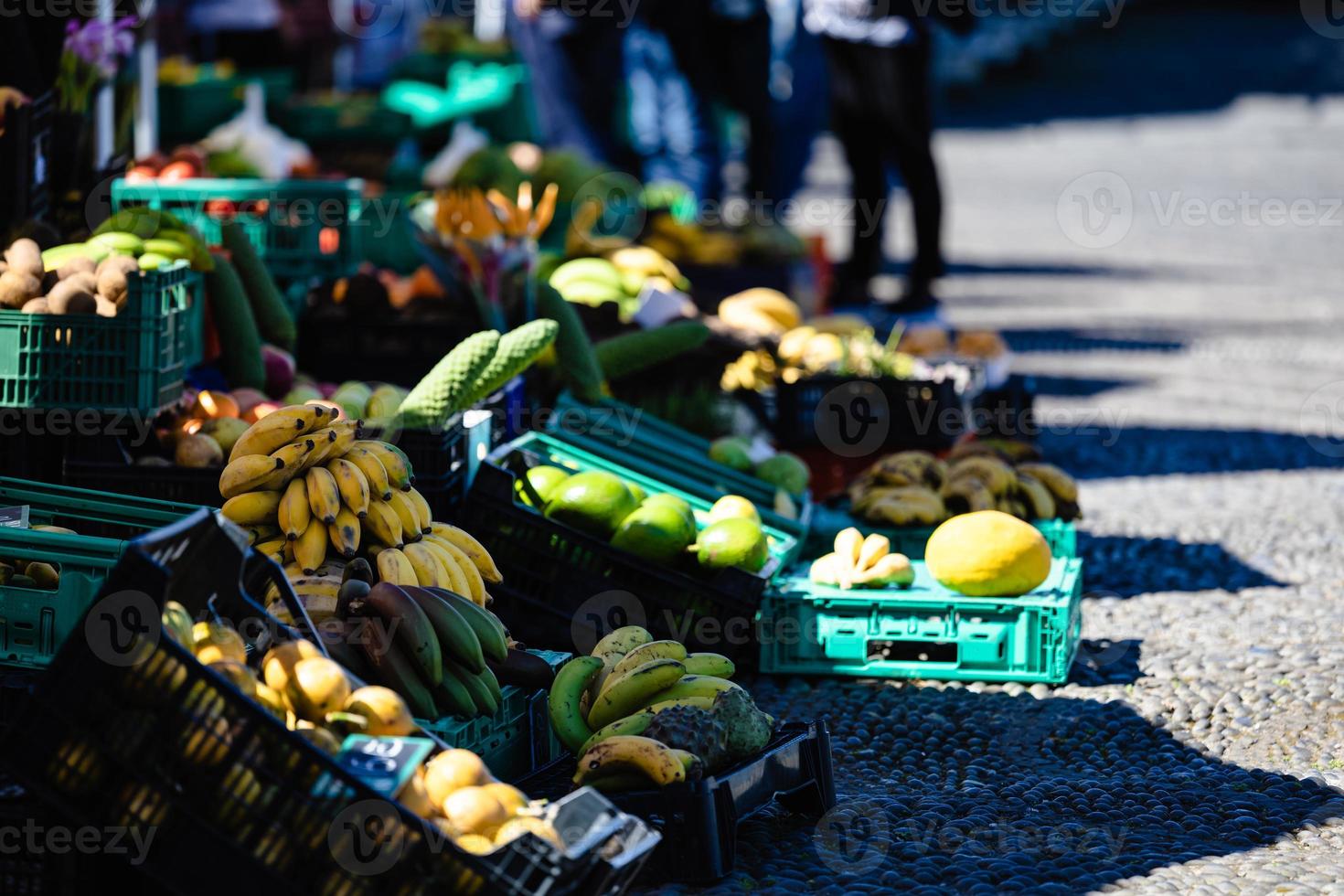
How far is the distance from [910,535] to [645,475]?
0.76m

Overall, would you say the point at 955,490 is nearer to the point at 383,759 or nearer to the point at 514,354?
the point at 514,354

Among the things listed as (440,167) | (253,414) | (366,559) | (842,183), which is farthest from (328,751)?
(842,183)

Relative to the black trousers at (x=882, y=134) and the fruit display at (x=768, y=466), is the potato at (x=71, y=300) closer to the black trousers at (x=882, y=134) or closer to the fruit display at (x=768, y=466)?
the fruit display at (x=768, y=466)

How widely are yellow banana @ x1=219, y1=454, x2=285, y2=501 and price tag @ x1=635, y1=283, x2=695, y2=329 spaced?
2.49 metres

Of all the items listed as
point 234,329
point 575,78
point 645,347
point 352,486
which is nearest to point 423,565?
point 352,486

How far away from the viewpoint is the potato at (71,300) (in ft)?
11.9

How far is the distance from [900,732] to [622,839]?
56.9 inches

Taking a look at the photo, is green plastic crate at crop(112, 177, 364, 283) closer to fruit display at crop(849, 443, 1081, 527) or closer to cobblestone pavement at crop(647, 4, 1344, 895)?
fruit display at crop(849, 443, 1081, 527)

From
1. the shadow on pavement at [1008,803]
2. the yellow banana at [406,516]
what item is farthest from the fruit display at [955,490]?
the yellow banana at [406,516]

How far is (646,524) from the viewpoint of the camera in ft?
13.2

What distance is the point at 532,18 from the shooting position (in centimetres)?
1016

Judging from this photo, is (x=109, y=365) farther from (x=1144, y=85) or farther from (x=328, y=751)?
(x=1144, y=85)

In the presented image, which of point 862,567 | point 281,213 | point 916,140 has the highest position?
point 916,140

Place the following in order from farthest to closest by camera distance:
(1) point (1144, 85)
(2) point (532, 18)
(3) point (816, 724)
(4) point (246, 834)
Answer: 1. (1) point (1144, 85)
2. (2) point (532, 18)
3. (3) point (816, 724)
4. (4) point (246, 834)
